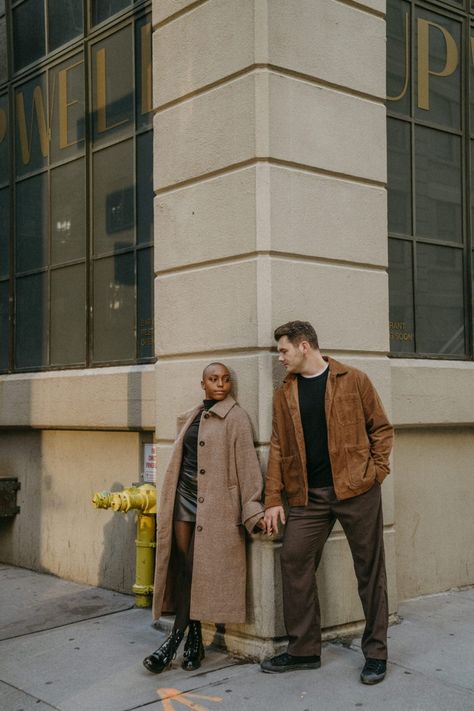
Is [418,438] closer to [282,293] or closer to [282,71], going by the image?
[282,293]

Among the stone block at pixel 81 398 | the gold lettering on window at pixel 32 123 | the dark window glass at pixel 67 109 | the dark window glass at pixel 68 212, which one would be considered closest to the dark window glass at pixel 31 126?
the gold lettering on window at pixel 32 123

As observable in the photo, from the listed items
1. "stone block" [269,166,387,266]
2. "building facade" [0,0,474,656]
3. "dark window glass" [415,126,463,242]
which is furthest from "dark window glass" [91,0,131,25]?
"stone block" [269,166,387,266]

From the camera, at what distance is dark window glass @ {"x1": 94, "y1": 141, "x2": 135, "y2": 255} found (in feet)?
26.4

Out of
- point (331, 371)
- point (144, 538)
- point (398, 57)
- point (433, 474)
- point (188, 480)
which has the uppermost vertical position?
point (398, 57)

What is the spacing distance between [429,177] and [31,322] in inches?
173

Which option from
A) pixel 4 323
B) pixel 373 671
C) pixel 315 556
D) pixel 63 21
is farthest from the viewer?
pixel 4 323

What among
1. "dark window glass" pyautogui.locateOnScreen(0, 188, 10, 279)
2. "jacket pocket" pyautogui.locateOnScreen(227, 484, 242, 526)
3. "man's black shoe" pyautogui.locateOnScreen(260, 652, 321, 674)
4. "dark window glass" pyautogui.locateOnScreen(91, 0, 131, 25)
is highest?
"dark window glass" pyautogui.locateOnScreen(91, 0, 131, 25)

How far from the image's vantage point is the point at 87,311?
27.7 ft

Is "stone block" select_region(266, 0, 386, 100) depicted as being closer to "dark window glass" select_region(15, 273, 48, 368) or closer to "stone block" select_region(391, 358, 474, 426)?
"stone block" select_region(391, 358, 474, 426)

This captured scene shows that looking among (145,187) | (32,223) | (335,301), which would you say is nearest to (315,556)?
(335,301)

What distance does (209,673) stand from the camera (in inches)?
211

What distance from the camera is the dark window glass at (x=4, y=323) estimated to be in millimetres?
9555

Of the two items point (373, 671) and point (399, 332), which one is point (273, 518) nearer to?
point (373, 671)

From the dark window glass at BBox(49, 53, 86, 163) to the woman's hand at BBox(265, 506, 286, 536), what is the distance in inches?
186
